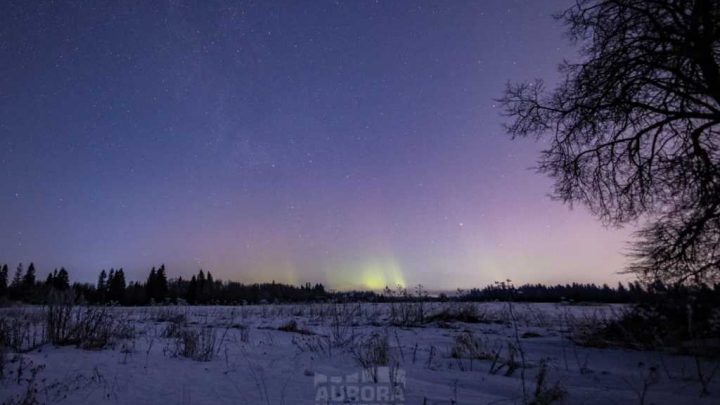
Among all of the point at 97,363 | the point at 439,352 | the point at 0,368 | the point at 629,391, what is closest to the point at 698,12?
the point at 629,391

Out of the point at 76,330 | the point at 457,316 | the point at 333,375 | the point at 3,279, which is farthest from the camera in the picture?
the point at 3,279

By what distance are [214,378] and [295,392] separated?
103 cm

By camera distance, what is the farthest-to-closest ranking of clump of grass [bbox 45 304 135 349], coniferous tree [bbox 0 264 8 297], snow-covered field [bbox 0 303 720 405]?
coniferous tree [bbox 0 264 8 297], clump of grass [bbox 45 304 135 349], snow-covered field [bbox 0 303 720 405]

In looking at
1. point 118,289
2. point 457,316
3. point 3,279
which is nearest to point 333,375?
point 457,316

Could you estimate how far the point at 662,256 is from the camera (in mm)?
7160

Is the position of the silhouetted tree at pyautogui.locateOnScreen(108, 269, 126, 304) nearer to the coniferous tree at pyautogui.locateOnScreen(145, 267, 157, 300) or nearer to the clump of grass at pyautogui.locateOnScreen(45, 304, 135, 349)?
the coniferous tree at pyautogui.locateOnScreen(145, 267, 157, 300)

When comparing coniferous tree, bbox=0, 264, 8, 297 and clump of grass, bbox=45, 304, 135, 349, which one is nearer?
clump of grass, bbox=45, 304, 135, 349

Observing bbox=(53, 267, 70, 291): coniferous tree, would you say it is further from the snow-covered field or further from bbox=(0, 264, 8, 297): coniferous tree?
the snow-covered field

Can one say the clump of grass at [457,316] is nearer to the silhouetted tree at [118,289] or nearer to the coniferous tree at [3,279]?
the silhouetted tree at [118,289]

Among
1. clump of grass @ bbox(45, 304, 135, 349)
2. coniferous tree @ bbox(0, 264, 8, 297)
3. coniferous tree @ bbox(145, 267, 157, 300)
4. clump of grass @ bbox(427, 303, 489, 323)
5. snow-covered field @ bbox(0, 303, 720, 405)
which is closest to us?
snow-covered field @ bbox(0, 303, 720, 405)

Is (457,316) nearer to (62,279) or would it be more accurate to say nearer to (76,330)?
(76,330)

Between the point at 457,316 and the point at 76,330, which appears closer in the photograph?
the point at 76,330

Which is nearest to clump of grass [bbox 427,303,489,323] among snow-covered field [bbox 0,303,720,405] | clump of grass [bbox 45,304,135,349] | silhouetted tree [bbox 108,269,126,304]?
snow-covered field [bbox 0,303,720,405]

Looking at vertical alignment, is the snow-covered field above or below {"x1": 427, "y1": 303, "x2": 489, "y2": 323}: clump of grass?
above
